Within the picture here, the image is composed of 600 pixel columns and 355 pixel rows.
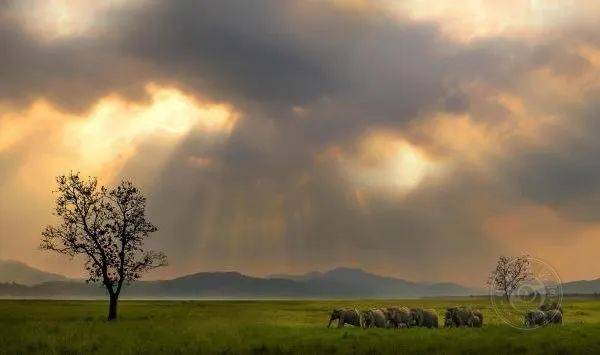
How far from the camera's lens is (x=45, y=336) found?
35.1 m

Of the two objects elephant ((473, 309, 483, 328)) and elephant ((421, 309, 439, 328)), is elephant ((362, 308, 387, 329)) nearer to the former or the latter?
elephant ((421, 309, 439, 328))

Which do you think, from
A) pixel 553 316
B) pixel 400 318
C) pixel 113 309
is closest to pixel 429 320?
pixel 400 318

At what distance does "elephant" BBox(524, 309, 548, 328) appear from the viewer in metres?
49.6

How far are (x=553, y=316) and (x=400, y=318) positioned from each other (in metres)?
14.0

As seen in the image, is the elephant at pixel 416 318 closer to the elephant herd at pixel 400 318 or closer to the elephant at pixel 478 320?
the elephant herd at pixel 400 318

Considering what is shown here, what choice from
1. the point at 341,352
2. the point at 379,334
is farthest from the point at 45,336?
the point at 379,334

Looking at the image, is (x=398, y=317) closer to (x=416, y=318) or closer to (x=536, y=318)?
(x=416, y=318)

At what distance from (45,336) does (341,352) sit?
1812 cm

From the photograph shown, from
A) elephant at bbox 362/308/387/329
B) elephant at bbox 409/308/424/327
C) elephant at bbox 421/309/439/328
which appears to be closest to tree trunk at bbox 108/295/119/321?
elephant at bbox 362/308/387/329

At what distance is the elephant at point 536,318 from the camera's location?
49.6m

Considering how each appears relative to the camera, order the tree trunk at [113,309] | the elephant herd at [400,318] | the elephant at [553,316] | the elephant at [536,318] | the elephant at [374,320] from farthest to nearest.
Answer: the tree trunk at [113,309]
the elephant at [553,316]
the elephant at [536,318]
the elephant herd at [400,318]
the elephant at [374,320]

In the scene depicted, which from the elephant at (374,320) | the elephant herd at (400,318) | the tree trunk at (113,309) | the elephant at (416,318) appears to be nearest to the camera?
the elephant at (374,320)

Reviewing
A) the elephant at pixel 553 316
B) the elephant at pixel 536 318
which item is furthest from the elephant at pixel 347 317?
the elephant at pixel 553 316

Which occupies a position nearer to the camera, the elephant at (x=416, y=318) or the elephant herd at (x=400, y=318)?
the elephant herd at (x=400, y=318)
